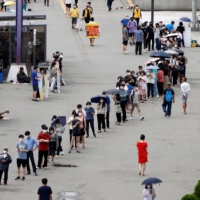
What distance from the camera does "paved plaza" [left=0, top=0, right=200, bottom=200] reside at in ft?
85.3

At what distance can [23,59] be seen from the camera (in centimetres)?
Result: 4231

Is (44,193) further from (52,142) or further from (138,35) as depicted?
(138,35)

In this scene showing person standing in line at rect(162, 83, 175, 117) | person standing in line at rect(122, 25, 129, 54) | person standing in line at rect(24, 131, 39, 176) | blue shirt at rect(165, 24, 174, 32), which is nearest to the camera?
person standing in line at rect(24, 131, 39, 176)

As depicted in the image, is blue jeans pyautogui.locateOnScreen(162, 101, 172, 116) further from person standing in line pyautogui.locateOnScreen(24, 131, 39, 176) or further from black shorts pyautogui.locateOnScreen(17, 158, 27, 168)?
black shorts pyautogui.locateOnScreen(17, 158, 27, 168)

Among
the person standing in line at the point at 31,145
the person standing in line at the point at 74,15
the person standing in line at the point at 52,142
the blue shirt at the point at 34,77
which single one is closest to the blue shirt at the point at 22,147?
the person standing in line at the point at 31,145

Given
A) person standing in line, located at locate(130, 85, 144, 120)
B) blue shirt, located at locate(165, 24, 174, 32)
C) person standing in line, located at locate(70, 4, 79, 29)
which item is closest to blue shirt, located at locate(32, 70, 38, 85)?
person standing in line, located at locate(130, 85, 144, 120)

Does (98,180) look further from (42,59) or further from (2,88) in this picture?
(42,59)

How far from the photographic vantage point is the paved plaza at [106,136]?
2600 cm

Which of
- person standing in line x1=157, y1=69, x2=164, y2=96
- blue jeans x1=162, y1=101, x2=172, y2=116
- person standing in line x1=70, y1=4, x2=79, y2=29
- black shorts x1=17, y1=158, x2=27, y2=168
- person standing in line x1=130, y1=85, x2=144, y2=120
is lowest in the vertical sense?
black shorts x1=17, y1=158, x2=27, y2=168

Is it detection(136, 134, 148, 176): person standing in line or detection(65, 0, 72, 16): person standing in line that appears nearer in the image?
detection(136, 134, 148, 176): person standing in line

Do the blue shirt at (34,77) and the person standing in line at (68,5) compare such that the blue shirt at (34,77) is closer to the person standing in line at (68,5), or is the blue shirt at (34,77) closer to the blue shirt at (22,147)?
the blue shirt at (22,147)

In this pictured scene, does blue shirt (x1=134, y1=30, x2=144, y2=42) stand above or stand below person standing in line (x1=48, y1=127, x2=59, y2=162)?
above

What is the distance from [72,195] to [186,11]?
3603 centimetres

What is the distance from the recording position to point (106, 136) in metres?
31.9
